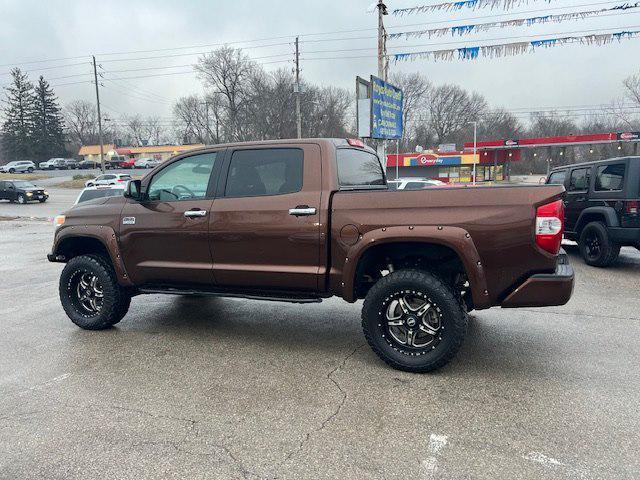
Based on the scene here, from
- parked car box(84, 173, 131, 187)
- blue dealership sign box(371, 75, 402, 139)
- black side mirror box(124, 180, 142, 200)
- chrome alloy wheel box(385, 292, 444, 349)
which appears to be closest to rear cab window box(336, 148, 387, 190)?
chrome alloy wheel box(385, 292, 444, 349)

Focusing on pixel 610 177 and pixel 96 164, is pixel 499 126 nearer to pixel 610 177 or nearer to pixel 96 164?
pixel 96 164

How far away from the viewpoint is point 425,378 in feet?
12.3

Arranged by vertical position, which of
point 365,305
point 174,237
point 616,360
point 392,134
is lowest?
point 616,360

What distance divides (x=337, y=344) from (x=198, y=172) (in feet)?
7.25

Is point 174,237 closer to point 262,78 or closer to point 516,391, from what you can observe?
point 516,391

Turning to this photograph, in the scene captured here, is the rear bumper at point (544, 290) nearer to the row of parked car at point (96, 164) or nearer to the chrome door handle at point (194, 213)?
the chrome door handle at point (194, 213)

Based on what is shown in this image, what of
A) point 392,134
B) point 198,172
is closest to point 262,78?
point 392,134

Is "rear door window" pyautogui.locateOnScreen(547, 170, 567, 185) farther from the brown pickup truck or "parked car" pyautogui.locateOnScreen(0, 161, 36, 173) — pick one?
"parked car" pyautogui.locateOnScreen(0, 161, 36, 173)

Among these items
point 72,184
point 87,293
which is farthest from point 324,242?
point 72,184

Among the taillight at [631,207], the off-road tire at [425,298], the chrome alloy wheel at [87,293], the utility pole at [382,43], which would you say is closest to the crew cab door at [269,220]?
A: the off-road tire at [425,298]

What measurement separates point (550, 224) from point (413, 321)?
127 cm

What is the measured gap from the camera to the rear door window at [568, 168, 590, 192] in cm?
873

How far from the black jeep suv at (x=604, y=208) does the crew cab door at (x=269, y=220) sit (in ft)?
20.4

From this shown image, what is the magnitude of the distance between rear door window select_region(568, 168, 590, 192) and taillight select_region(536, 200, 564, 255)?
622 centimetres
